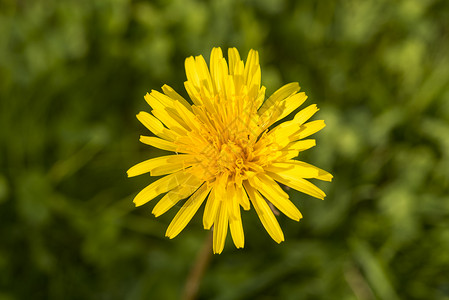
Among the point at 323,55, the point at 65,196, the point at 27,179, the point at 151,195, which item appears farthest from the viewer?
the point at 323,55

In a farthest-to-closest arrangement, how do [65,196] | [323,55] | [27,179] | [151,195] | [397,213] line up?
[323,55] → [65,196] → [27,179] → [397,213] → [151,195]

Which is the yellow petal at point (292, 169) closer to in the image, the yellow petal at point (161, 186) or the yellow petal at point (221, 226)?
the yellow petal at point (221, 226)

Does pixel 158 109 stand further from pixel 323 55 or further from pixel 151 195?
pixel 323 55

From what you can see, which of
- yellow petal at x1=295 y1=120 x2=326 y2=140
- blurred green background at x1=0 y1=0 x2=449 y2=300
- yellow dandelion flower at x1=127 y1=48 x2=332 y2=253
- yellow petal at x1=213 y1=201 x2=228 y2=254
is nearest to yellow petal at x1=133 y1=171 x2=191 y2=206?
yellow dandelion flower at x1=127 y1=48 x2=332 y2=253

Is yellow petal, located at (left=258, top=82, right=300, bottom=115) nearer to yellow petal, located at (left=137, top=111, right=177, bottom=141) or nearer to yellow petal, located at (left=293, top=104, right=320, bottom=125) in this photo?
yellow petal, located at (left=293, top=104, right=320, bottom=125)

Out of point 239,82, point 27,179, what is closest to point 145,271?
point 27,179

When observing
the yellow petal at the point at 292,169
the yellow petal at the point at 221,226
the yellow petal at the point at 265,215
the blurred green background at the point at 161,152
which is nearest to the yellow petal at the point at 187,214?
the yellow petal at the point at 221,226

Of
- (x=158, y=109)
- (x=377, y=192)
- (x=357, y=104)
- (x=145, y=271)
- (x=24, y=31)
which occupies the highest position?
(x=24, y=31)

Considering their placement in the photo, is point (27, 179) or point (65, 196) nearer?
point (27, 179)

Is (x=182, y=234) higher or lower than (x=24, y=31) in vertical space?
lower
